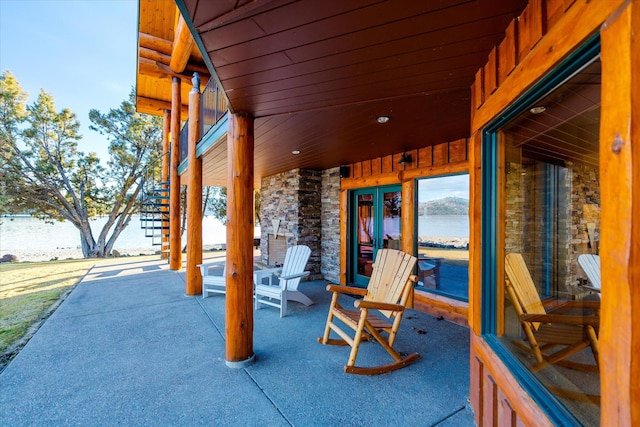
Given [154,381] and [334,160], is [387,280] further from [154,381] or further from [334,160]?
[334,160]

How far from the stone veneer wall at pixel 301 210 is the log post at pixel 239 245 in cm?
323

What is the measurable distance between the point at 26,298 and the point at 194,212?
2.98 metres

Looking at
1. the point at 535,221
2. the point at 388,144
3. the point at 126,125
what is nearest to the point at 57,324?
the point at 388,144

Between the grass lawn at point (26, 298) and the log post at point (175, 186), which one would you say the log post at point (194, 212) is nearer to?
the log post at point (175, 186)

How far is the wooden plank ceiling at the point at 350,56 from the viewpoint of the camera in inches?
52.7

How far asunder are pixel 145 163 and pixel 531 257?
1334 cm

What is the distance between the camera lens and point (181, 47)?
17.4 ft

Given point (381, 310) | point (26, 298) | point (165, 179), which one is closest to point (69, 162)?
point (165, 179)

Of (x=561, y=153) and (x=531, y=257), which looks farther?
(x=531, y=257)

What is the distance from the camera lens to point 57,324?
3555 mm

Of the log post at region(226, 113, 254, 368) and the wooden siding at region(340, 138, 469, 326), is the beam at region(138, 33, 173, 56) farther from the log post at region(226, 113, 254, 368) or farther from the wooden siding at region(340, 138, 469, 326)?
the log post at region(226, 113, 254, 368)

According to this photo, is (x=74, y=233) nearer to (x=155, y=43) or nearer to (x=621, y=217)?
(x=155, y=43)

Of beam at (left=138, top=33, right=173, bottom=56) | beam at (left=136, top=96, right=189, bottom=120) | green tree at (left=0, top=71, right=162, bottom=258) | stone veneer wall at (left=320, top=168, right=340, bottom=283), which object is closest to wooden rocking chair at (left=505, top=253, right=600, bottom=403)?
stone veneer wall at (left=320, top=168, right=340, bottom=283)

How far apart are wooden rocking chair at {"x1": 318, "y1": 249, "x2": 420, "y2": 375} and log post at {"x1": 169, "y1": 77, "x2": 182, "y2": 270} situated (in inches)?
194
